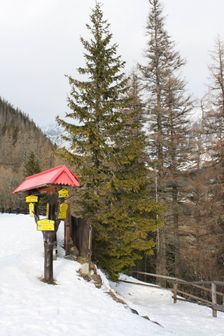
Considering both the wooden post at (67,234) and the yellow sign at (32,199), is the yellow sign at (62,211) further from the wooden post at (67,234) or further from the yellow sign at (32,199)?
the wooden post at (67,234)

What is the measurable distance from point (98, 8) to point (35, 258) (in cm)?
1155

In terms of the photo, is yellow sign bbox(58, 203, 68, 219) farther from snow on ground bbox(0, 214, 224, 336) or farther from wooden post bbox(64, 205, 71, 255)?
snow on ground bbox(0, 214, 224, 336)

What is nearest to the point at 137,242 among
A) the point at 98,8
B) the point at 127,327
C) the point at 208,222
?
the point at 208,222

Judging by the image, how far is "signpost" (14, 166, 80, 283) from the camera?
909cm

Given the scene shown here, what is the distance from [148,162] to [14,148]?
88.0 metres

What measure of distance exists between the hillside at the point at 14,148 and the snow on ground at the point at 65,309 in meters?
29.0

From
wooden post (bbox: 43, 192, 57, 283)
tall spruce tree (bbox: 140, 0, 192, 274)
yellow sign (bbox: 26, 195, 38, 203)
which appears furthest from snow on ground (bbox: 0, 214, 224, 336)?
tall spruce tree (bbox: 140, 0, 192, 274)

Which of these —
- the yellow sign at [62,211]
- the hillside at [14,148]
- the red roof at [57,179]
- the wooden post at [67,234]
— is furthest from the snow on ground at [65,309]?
the hillside at [14,148]

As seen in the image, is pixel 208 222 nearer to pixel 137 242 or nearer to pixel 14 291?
pixel 137 242

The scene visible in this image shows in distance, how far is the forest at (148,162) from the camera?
1414cm

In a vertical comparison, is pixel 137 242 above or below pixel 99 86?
below

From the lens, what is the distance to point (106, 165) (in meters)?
14.9

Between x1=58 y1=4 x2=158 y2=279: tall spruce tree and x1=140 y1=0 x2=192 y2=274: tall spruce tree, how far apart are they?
18.6ft

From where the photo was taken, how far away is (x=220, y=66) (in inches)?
779
